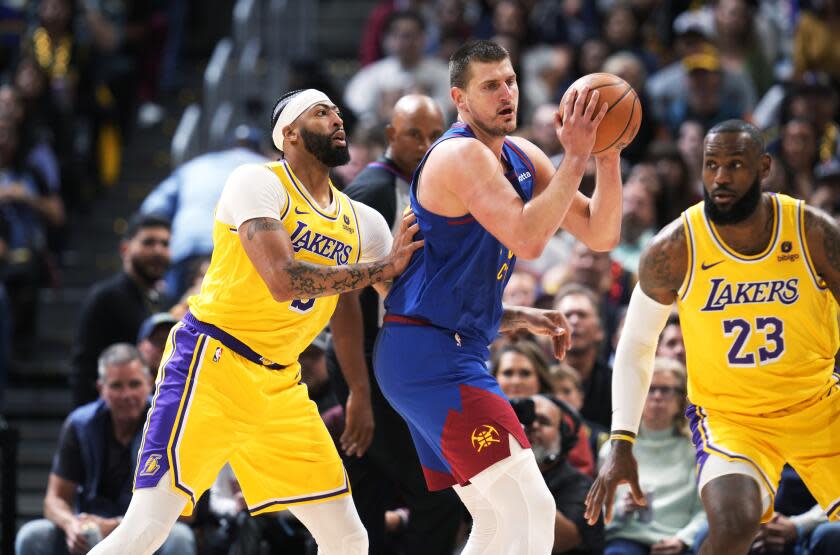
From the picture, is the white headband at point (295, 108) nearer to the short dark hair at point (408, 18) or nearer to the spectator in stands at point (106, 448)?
the spectator in stands at point (106, 448)

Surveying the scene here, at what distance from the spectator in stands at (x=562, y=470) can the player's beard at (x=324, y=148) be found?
213 cm

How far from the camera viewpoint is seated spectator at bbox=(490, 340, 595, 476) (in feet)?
26.3

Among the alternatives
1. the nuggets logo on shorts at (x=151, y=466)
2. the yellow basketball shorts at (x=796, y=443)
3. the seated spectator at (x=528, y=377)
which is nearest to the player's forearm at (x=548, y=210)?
the yellow basketball shorts at (x=796, y=443)

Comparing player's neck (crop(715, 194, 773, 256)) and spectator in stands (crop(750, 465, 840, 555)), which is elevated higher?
player's neck (crop(715, 194, 773, 256))

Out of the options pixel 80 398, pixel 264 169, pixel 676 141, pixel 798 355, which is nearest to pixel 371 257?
pixel 264 169

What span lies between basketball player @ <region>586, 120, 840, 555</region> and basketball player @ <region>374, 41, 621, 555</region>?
65cm

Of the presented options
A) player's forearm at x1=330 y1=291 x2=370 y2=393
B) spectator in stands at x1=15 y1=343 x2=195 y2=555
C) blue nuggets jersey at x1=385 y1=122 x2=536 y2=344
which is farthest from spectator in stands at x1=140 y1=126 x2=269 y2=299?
blue nuggets jersey at x1=385 y1=122 x2=536 y2=344

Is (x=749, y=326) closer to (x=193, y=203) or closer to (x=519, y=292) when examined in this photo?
(x=519, y=292)

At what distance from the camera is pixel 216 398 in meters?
5.88

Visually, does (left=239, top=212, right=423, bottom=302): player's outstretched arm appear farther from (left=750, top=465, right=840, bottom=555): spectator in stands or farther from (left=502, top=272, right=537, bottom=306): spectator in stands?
(left=502, top=272, right=537, bottom=306): spectator in stands

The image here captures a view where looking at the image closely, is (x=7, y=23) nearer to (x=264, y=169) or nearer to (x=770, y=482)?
(x=264, y=169)

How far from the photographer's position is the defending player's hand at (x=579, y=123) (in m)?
5.33

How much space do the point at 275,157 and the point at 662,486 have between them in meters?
5.45

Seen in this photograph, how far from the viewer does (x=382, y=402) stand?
22.2 ft
